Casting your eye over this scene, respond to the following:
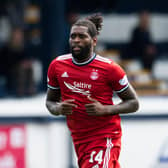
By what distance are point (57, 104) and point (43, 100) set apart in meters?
2.65

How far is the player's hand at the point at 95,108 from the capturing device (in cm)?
552

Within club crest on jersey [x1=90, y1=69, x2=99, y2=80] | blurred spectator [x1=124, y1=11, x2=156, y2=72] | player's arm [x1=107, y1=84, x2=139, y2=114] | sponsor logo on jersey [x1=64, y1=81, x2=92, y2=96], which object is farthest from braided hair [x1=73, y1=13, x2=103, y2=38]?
blurred spectator [x1=124, y1=11, x2=156, y2=72]

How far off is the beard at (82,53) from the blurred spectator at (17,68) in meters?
3.07

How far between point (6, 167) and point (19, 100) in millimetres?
807

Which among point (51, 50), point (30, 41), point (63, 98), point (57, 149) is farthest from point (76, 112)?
point (30, 41)

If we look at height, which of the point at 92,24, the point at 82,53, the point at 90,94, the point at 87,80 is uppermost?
the point at 92,24

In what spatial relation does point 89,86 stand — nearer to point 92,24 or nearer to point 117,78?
point 117,78

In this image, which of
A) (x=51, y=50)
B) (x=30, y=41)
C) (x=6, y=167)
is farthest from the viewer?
(x=30, y=41)

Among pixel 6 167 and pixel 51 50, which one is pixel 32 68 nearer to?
pixel 51 50

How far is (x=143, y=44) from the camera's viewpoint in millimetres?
9383

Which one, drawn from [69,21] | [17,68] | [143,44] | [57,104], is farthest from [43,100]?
[57,104]

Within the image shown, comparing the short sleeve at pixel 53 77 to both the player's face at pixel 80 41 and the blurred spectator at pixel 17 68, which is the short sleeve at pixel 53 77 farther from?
the blurred spectator at pixel 17 68

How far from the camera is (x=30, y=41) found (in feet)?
32.1

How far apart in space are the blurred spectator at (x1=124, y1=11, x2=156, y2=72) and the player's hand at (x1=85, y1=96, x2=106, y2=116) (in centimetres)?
391
